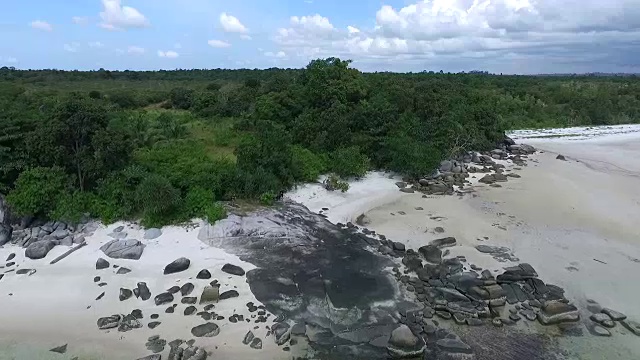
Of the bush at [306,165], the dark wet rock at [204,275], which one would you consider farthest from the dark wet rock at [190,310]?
the bush at [306,165]

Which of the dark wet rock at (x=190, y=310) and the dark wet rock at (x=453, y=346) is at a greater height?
the dark wet rock at (x=190, y=310)

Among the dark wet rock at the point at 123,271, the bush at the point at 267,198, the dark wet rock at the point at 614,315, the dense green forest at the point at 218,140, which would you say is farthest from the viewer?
A: the bush at the point at 267,198

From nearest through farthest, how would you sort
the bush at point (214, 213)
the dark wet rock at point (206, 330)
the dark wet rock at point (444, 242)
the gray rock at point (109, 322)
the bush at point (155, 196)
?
the dark wet rock at point (206, 330) → the gray rock at point (109, 322) → the bush at point (155, 196) → the bush at point (214, 213) → the dark wet rock at point (444, 242)

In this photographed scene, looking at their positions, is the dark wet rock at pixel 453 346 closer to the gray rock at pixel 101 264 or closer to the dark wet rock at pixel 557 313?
the dark wet rock at pixel 557 313

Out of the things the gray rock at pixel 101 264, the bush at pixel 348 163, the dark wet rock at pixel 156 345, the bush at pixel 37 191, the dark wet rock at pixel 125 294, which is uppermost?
the bush at pixel 37 191

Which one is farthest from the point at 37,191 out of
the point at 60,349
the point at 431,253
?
the point at 431,253

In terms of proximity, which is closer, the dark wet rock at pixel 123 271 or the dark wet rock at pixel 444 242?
the dark wet rock at pixel 123 271

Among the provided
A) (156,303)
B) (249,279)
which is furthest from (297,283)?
(156,303)
